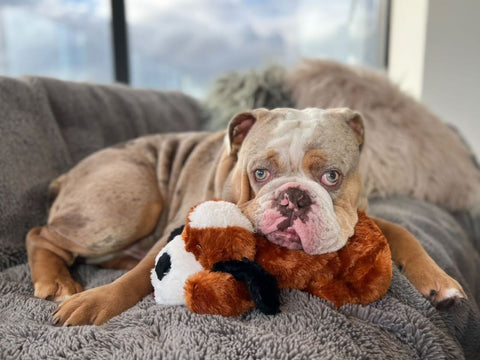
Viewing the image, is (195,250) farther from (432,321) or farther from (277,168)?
(432,321)

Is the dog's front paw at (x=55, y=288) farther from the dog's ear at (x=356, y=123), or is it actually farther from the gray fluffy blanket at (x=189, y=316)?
the dog's ear at (x=356, y=123)

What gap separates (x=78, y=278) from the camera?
1.99 meters

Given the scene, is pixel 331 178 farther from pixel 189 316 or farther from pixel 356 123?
pixel 189 316

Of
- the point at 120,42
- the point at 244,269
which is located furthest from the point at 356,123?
the point at 120,42

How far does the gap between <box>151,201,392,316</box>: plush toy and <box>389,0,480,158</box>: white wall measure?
144 inches

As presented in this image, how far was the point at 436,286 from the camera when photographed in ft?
4.76

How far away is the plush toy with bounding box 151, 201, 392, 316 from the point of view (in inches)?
48.5

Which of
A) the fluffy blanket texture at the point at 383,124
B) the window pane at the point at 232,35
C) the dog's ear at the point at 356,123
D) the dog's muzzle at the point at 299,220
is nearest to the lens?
the dog's muzzle at the point at 299,220

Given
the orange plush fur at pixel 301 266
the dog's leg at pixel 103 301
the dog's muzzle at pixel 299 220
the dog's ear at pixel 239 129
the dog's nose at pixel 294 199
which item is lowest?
the dog's leg at pixel 103 301

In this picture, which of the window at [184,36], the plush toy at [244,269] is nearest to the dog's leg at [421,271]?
the plush toy at [244,269]

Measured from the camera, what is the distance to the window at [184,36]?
404cm

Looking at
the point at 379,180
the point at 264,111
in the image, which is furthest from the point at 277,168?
the point at 379,180

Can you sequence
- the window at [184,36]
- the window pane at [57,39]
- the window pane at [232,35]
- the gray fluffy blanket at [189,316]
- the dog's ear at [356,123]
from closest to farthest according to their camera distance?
the gray fluffy blanket at [189,316], the dog's ear at [356,123], the window pane at [57,39], the window at [184,36], the window pane at [232,35]

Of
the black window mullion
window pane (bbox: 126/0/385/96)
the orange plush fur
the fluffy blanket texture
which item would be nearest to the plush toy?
the orange plush fur
